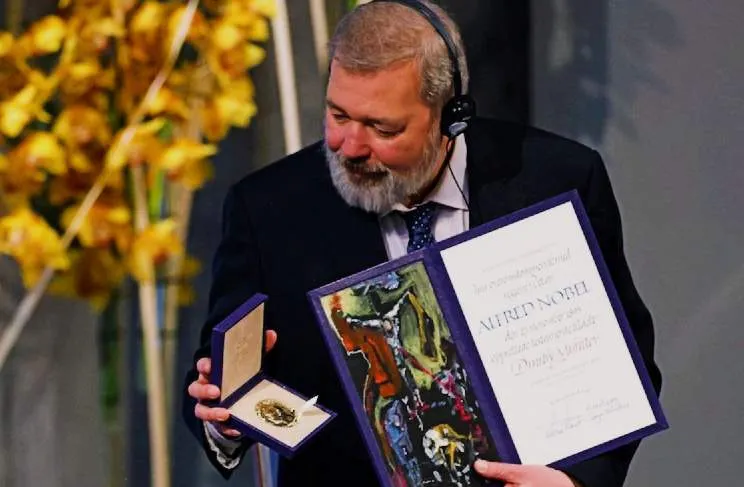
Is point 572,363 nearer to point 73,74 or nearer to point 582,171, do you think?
point 582,171

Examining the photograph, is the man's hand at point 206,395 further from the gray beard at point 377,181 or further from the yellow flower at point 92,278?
the yellow flower at point 92,278

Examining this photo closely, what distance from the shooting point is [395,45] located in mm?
1760

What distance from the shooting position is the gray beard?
1.79m

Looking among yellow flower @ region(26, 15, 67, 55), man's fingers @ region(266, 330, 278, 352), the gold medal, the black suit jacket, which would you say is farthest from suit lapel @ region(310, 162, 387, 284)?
yellow flower @ region(26, 15, 67, 55)

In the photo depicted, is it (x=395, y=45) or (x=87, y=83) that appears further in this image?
(x=87, y=83)

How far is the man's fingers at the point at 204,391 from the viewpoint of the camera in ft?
5.35

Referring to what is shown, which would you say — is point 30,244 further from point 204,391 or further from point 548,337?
point 548,337

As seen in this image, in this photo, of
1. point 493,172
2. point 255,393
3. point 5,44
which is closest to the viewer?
point 255,393

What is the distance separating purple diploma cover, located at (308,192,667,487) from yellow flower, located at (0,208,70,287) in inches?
42.9

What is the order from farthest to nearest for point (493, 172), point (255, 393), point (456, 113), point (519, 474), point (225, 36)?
point (225, 36), point (493, 172), point (456, 113), point (255, 393), point (519, 474)

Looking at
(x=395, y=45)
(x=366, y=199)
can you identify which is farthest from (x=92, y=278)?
(x=395, y=45)

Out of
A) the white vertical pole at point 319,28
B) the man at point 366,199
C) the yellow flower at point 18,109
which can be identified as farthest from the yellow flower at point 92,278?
the man at point 366,199

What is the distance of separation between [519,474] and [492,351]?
0.15 metres

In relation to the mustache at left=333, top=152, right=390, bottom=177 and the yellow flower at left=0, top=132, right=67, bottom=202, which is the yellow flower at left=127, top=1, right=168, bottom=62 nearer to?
the yellow flower at left=0, top=132, right=67, bottom=202
